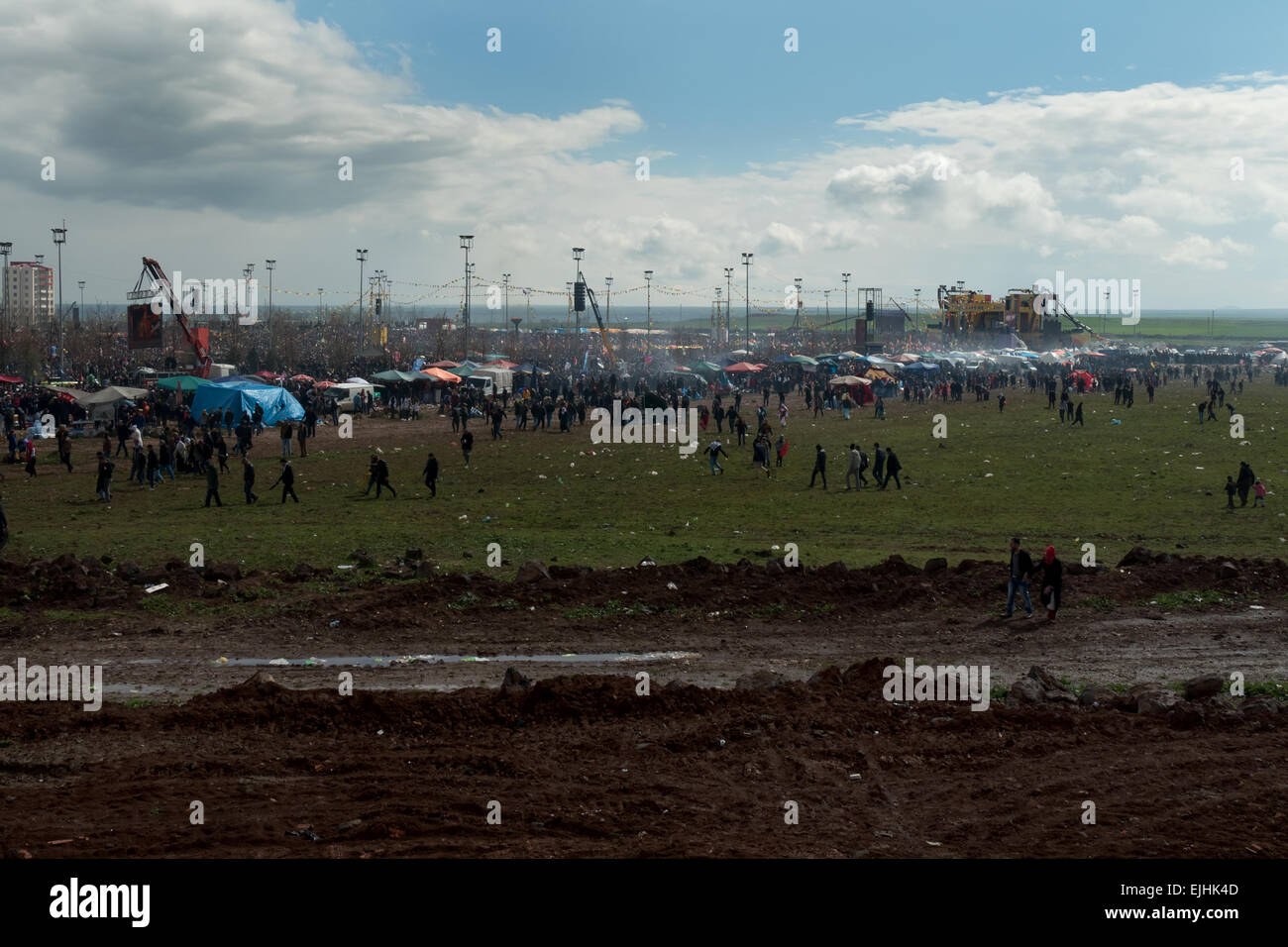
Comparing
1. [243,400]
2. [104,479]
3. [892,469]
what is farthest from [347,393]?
[892,469]

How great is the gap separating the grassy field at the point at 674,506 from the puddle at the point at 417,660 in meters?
5.14

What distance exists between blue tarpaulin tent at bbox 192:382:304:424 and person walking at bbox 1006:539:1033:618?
114 feet

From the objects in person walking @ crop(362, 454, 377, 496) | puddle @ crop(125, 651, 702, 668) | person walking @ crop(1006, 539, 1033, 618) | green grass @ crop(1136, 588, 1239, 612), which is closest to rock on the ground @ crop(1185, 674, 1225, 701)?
person walking @ crop(1006, 539, 1033, 618)

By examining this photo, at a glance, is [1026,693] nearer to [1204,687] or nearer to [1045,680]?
[1045,680]

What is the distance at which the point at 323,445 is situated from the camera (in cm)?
3938

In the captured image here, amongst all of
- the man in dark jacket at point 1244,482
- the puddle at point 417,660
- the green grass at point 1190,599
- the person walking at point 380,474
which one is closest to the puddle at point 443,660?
the puddle at point 417,660

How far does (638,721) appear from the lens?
1095cm

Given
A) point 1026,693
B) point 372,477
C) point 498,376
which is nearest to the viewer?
point 1026,693

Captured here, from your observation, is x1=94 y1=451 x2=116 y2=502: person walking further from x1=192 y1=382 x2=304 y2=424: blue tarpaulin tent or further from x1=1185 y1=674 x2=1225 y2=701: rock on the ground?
x1=1185 y1=674 x2=1225 y2=701: rock on the ground

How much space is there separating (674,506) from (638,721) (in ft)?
50.5

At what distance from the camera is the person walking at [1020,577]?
15.1 m

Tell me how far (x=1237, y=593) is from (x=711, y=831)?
1163 cm

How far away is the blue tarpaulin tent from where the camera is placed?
139ft
